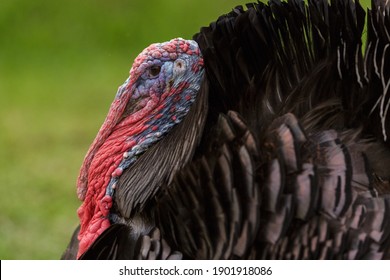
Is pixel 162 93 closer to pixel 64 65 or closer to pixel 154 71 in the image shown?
pixel 154 71

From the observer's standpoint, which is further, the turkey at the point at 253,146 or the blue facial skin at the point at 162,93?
the blue facial skin at the point at 162,93

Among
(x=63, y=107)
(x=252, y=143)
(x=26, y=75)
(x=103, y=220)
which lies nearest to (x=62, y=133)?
(x=63, y=107)

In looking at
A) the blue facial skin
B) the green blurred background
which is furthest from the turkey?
the green blurred background

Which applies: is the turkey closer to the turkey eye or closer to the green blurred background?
the turkey eye

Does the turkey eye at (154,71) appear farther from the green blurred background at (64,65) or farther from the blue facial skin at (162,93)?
the green blurred background at (64,65)

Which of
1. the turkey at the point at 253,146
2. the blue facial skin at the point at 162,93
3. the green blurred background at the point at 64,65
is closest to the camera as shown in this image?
the turkey at the point at 253,146

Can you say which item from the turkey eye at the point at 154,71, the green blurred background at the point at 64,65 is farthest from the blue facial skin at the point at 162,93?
the green blurred background at the point at 64,65

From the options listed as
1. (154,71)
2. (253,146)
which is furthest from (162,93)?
(253,146)
